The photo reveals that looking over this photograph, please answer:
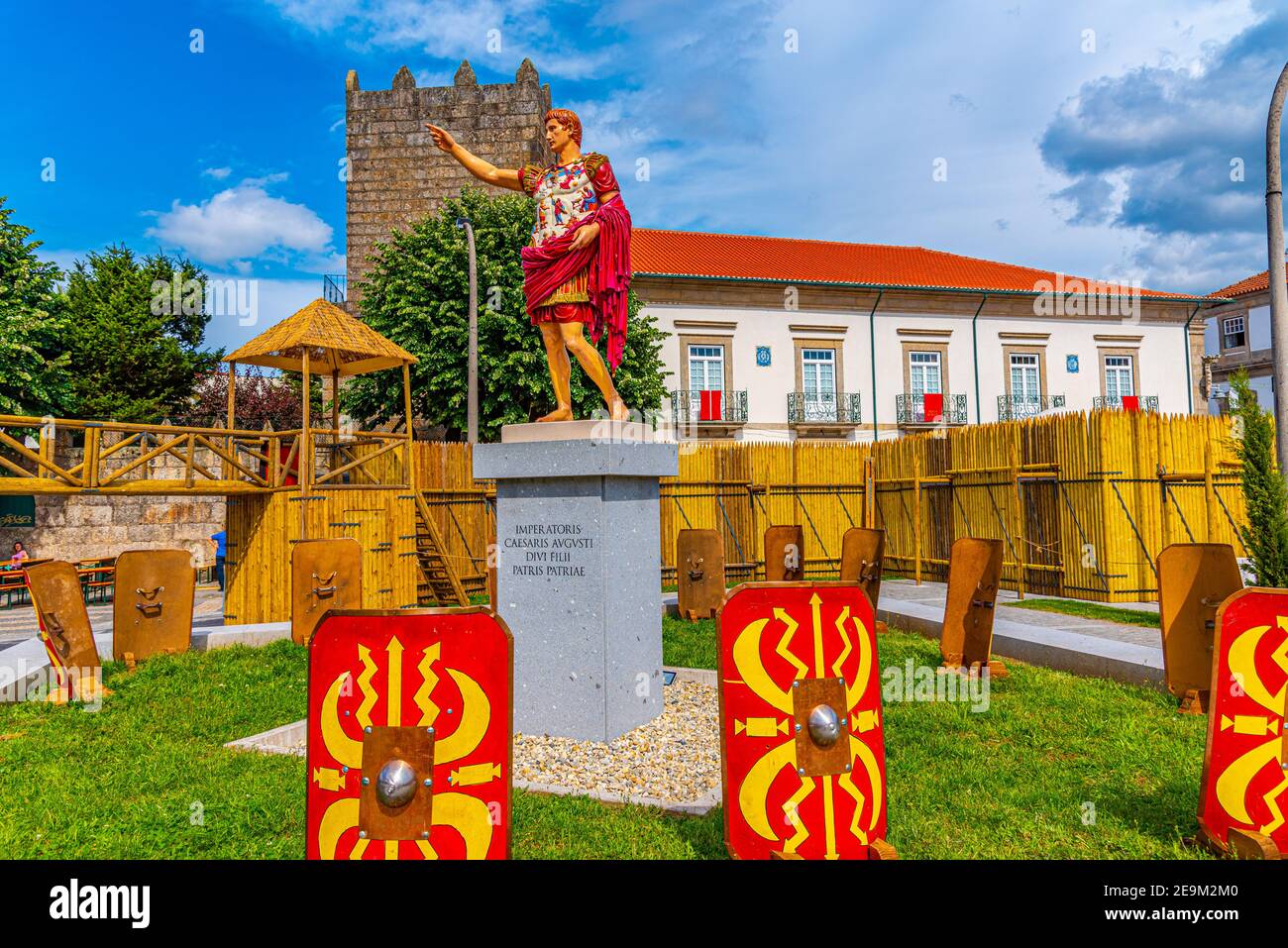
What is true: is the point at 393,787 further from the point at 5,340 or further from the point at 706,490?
the point at 5,340

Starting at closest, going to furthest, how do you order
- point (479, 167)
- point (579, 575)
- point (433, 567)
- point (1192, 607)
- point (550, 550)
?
point (579, 575), point (550, 550), point (1192, 607), point (479, 167), point (433, 567)

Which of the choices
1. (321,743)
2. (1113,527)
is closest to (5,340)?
(321,743)

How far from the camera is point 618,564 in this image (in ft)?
19.4

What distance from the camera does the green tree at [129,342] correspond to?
2559cm

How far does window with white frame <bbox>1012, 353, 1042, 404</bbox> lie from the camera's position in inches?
1256

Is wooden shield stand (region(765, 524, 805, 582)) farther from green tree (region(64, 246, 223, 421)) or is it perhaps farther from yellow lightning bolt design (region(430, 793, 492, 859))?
green tree (region(64, 246, 223, 421))

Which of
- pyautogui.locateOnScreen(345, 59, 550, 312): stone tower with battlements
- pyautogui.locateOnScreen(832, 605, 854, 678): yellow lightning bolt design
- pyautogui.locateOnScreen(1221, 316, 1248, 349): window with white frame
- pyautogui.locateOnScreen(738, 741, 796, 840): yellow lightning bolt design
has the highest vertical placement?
pyautogui.locateOnScreen(345, 59, 550, 312): stone tower with battlements

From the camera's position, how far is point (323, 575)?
353 inches

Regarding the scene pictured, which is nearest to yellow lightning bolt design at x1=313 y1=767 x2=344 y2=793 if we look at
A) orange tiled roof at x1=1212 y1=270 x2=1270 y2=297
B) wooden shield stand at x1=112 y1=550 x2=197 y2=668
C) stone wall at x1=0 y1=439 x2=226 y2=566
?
wooden shield stand at x1=112 y1=550 x2=197 y2=668

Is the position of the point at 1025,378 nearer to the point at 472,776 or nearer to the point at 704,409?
the point at 704,409

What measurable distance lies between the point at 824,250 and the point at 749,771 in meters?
34.9

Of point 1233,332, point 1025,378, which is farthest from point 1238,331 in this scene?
point 1025,378

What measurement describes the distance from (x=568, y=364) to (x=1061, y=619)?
856 centimetres

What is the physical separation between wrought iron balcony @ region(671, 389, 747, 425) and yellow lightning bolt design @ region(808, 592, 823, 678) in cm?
2525
